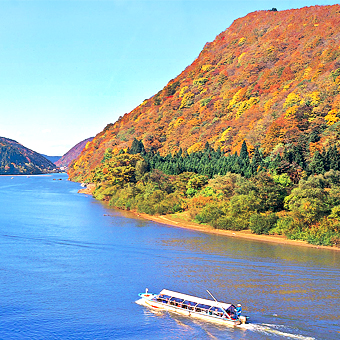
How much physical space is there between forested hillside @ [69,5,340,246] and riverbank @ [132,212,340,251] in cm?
84

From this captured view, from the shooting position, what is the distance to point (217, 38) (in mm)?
191750

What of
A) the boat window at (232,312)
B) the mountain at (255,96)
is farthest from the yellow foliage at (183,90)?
the boat window at (232,312)

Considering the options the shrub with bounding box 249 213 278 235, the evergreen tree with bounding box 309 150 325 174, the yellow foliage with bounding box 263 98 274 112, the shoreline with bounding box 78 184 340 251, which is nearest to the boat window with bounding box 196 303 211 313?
the shoreline with bounding box 78 184 340 251

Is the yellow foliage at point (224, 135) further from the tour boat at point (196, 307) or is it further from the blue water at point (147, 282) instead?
the tour boat at point (196, 307)

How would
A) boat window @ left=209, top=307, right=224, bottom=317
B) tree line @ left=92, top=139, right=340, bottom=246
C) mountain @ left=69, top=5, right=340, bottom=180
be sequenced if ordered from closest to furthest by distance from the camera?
1. boat window @ left=209, top=307, right=224, bottom=317
2. tree line @ left=92, top=139, right=340, bottom=246
3. mountain @ left=69, top=5, right=340, bottom=180

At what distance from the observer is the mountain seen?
7962cm

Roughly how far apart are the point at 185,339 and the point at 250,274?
1224cm

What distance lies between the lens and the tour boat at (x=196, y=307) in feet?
81.6

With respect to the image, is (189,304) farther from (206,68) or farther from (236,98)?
(206,68)

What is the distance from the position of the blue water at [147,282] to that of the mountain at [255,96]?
31.8 meters

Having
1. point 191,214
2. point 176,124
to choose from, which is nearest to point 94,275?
point 191,214

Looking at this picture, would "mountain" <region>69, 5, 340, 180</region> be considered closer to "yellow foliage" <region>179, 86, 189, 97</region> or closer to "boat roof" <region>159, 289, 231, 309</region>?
"yellow foliage" <region>179, 86, 189, 97</region>

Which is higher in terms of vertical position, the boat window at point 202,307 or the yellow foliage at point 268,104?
the yellow foliage at point 268,104

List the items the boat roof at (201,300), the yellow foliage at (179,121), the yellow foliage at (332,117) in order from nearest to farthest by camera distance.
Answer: the boat roof at (201,300) < the yellow foliage at (332,117) < the yellow foliage at (179,121)
